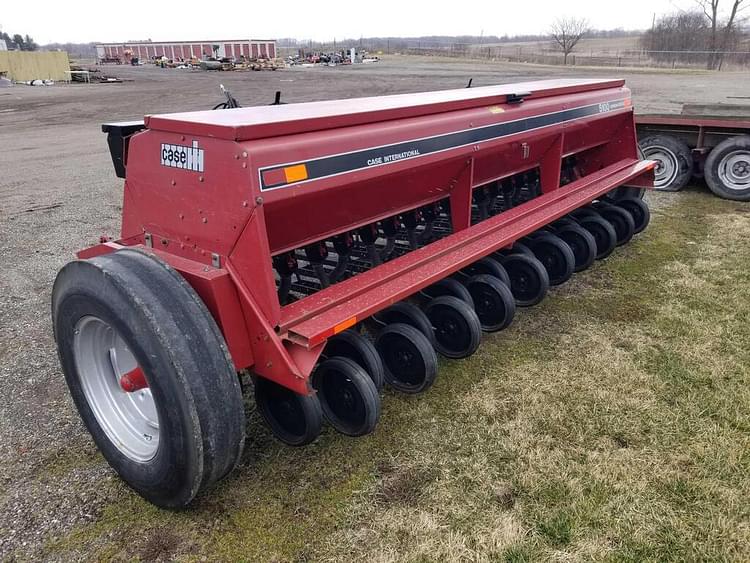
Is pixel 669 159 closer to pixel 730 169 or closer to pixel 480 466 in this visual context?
pixel 730 169

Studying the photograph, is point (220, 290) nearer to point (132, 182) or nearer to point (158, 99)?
point (132, 182)

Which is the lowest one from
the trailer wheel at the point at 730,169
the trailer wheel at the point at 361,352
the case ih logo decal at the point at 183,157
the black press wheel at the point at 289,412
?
the black press wheel at the point at 289,412

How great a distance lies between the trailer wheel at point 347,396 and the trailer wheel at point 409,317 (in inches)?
22.7

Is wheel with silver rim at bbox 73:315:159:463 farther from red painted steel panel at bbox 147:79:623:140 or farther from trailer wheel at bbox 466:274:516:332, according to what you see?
trailer wheel at bbox 466:274:516:332

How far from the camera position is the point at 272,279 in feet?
7.47

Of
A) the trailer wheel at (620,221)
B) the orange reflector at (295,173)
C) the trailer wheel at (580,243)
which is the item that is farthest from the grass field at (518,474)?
the trailer wheel at (620,221)

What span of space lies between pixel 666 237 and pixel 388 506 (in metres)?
4.46

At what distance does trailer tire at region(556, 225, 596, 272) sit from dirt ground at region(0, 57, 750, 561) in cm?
30

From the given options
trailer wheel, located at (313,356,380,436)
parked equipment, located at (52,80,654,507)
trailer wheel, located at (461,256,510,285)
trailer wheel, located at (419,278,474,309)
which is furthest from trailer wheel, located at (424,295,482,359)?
trailer wheel, located at (313,356,380,436)

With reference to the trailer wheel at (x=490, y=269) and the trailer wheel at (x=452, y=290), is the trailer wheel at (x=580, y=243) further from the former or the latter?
the trailer wheel at (x=452, y=290)

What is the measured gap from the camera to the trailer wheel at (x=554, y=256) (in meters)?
4.21

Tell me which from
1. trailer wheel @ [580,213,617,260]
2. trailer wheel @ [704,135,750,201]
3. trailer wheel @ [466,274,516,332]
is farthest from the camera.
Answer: trailer wheel @ [704,135,750,201]

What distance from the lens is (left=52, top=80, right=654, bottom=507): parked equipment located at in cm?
208

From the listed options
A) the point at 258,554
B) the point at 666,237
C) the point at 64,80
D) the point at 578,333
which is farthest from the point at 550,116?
the point at 64,80
